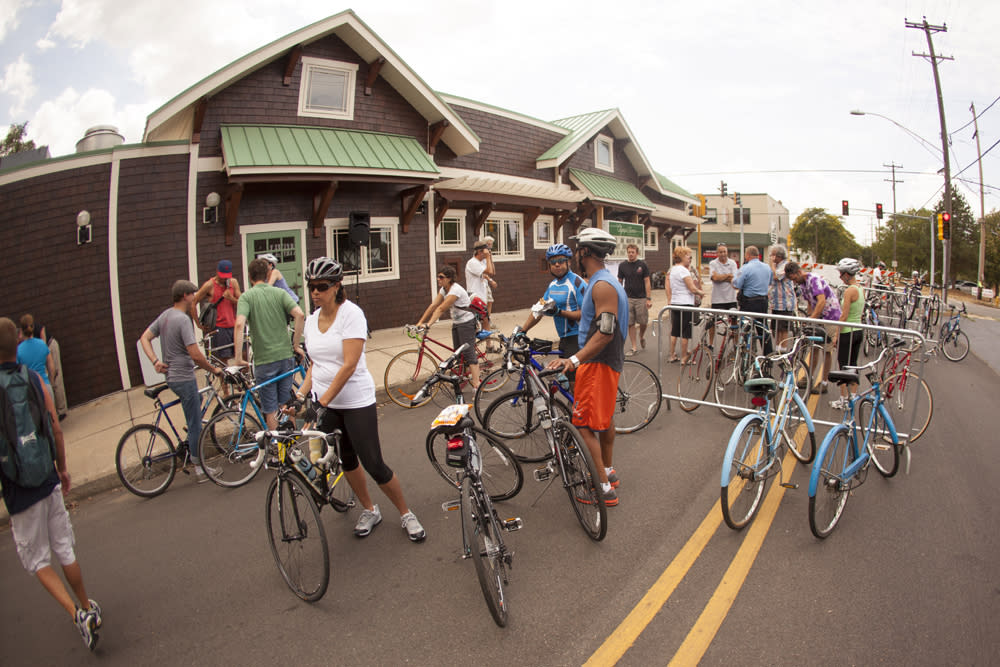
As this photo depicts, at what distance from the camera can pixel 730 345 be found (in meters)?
7.10

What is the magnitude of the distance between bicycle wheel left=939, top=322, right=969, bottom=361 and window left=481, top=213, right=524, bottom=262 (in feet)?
35.1

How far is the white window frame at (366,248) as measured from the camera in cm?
1265

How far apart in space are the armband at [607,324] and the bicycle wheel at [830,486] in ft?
5.22

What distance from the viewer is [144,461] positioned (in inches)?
217

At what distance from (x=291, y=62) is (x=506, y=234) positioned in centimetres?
776

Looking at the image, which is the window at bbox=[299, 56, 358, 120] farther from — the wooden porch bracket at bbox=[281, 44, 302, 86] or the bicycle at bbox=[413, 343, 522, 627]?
the bicycle at bbox=[413, 343, 522, 627]

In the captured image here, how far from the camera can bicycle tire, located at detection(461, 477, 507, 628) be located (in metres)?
3.08

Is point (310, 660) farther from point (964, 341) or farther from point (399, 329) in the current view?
point (964, 341)

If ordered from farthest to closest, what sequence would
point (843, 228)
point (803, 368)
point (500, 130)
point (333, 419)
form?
point (843, 228)
point (500, 130)
point (803, 368)
point (333, 419)

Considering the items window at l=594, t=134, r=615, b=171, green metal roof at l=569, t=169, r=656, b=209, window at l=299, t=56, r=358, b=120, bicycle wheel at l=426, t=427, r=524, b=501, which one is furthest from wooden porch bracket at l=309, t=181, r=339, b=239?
window at l=594, t=134, r=615, b=171

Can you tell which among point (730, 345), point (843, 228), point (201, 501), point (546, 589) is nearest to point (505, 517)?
point (546, 589)

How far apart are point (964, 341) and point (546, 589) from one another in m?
11.6

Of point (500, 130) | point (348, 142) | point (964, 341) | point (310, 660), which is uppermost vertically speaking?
point (500, 130)

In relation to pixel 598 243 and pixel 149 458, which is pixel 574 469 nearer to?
pixel 598 243
